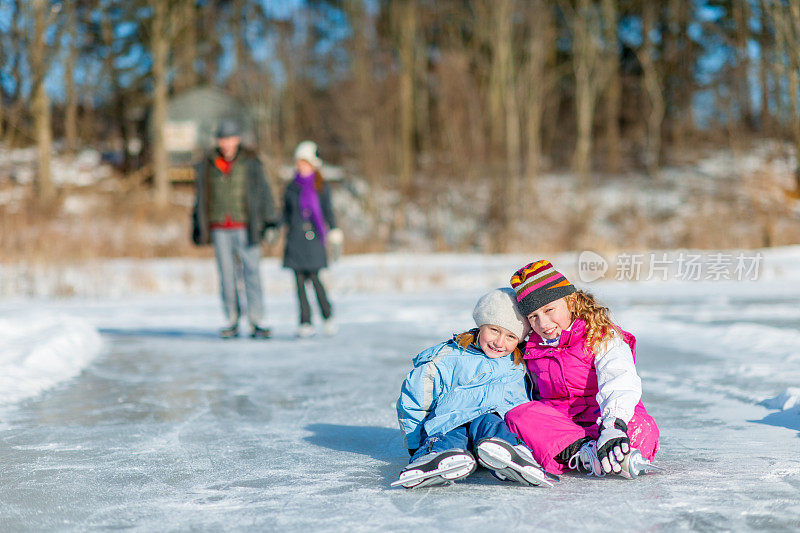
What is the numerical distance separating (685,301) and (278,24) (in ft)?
73.9

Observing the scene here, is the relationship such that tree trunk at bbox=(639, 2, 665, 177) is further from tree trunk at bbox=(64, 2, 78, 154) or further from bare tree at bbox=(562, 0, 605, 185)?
tree trunk at bbox=(64, 2, 78, 154)

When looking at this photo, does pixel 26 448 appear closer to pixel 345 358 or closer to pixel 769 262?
pixel 345 358

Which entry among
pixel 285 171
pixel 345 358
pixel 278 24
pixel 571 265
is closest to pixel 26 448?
pixel 345 358

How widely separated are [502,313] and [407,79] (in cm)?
2480

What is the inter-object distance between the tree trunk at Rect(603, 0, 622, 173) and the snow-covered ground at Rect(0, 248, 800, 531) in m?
19.8

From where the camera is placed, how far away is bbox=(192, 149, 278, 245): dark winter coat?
22.0 ft

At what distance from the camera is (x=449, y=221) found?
70.2ft

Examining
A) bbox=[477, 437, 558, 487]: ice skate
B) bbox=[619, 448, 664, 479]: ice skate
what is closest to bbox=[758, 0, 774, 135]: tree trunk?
bbox=[619, 448, 664, 479]: ice skate

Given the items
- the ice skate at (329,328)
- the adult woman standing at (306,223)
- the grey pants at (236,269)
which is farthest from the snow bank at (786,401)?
the grey pants at (236,269)

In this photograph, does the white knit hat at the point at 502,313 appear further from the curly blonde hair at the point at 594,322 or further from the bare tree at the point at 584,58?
the bare tree at the point at 584,58

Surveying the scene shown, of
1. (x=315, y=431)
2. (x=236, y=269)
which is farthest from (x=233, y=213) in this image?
(x=315, y=431)

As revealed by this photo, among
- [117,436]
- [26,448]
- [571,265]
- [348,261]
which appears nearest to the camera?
[26,448]

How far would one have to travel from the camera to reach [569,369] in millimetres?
2854

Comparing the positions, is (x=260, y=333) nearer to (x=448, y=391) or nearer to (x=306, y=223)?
(x=306, y=223)
